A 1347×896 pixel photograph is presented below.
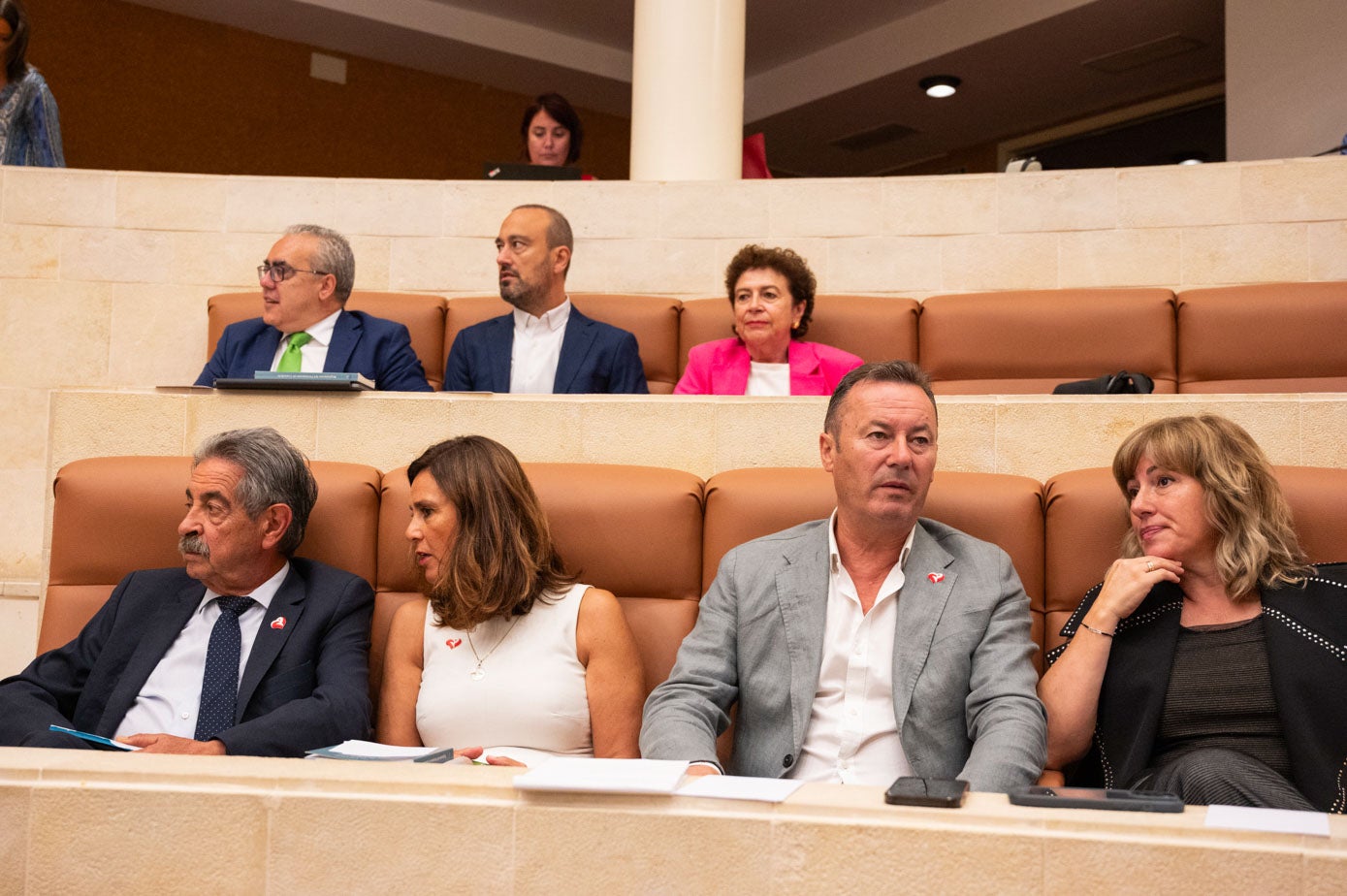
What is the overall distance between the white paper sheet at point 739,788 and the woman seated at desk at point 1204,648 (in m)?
0.72

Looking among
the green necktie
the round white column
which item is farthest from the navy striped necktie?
the round white column

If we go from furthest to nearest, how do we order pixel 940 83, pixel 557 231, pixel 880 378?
pixel 940 83, pixel 557 231, pixel 880 378

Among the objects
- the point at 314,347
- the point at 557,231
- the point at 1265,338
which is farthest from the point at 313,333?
the point at 1265,338

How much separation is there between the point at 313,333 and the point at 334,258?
21cm

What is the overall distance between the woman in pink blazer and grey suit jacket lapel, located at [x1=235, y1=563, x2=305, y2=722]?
4.74 ft

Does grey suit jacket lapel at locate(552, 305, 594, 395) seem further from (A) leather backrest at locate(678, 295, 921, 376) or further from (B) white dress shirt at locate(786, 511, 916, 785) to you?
(B) white dress shirt at locate(786, 511, 916, 785)

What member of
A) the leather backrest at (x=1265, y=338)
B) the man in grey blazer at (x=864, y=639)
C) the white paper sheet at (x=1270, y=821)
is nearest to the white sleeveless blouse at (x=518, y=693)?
the man in grey blazer at (x=864, y=639)

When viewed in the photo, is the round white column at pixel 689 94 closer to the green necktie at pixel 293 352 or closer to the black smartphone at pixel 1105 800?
the green necktie at pixel 293 352

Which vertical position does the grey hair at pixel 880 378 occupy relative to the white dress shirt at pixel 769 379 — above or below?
below

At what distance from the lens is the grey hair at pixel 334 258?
11.0ft

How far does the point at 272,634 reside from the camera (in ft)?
7.02

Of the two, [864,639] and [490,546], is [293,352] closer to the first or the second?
[490,546]

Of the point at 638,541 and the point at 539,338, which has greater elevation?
the point at 539,338

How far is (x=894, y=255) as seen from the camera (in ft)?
13.2
